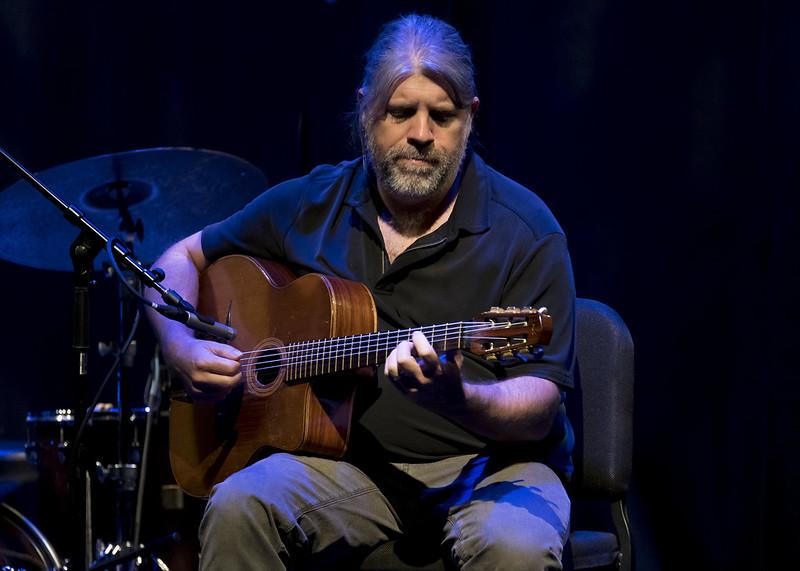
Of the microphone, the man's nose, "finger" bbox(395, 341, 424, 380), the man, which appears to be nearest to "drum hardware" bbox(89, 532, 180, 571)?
the man

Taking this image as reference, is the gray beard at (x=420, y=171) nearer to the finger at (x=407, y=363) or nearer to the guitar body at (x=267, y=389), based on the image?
the guitar body at (x=267, y=389)

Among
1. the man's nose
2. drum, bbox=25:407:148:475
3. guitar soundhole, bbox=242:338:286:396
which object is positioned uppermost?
the man's nose

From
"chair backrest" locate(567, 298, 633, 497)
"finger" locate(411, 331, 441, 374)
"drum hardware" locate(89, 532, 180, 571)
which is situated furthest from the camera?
"drum hardware" locate(89, 532, 180, 571)

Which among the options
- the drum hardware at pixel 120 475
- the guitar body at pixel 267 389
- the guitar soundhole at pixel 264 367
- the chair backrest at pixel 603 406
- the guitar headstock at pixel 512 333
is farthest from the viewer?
the drum hardware at pixel 120 475

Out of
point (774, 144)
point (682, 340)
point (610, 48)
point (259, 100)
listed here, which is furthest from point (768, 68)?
point (259, 100)

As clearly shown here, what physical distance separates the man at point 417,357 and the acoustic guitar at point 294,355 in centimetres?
7

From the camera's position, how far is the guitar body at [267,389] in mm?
2531

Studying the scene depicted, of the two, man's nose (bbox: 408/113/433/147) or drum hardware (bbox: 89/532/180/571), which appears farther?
drum hardware (bbox: 89/532/180/571)

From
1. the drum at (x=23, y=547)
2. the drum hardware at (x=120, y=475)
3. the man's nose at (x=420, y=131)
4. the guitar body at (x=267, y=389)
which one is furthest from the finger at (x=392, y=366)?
the drum at (x=23, y=547)

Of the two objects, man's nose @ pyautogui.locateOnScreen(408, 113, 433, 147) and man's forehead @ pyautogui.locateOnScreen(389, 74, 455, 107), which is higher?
man's forehead @ pyautogui.locateOnScreen(389, 74, 455, 107)

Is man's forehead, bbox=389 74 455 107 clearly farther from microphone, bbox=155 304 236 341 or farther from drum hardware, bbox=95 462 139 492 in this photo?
drum hardware, bbox=95 462 139 492

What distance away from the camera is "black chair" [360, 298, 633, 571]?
2.80m

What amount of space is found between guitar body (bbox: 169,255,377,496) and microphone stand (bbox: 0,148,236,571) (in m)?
0.26

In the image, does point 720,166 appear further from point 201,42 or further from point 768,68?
point 201,42
